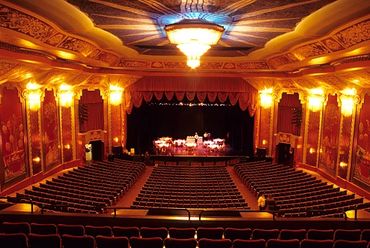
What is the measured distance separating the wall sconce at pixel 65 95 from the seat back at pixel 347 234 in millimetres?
14745

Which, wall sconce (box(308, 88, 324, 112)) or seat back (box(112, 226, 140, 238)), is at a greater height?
wall sconce (box(308, 88, 324, 112))

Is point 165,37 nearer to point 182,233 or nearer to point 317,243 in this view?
point 182,233

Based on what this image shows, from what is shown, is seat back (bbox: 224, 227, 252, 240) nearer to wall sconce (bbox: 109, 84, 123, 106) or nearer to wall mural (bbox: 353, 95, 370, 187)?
wall mural (bbox: 353, 95, 370, 187)

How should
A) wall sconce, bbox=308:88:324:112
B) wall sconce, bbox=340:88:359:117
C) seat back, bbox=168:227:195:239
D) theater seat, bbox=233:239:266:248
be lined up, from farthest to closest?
wall sconce, bbox=308:88:324:112 < wall sconce, bbox=340:88:359:117 < seat back, bbox=168:227:195:239 < theater seat, bbox=233:239:266:248

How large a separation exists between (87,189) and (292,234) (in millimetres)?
8467

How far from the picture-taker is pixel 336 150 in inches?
636

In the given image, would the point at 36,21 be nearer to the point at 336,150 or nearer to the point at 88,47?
the point at 88,47

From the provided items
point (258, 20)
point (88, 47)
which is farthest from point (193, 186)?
point (258, 20)

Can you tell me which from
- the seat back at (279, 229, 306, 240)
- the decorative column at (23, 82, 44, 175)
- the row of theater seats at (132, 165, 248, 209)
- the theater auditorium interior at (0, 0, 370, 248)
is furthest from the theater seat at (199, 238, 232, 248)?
the decorative column at (23, 82, 44, 175)

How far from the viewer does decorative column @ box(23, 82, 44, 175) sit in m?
14.5

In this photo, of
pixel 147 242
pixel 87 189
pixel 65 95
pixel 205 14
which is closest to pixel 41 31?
pixel 205 14

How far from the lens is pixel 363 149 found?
45.3ft

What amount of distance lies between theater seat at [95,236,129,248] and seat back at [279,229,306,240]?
301 cm

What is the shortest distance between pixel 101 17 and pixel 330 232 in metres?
7.09
